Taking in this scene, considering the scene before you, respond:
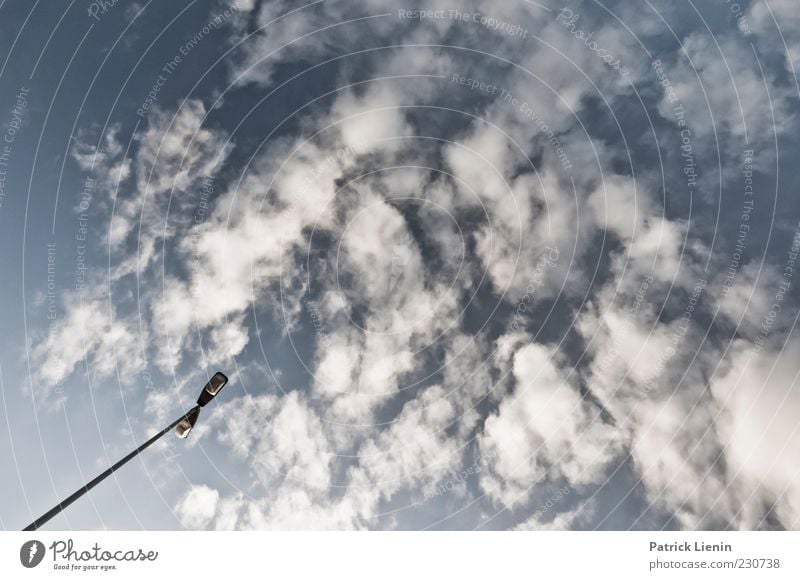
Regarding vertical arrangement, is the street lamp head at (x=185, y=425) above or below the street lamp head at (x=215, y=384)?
below

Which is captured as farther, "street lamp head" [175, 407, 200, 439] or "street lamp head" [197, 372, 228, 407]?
"street lamp head" [175, 407, 200, 439]

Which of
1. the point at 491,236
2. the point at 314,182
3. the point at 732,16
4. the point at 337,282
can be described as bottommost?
the point at 491,236

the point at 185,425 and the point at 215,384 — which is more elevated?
the point at 215,384

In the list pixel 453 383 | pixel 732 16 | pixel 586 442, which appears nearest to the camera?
pixel 732 16

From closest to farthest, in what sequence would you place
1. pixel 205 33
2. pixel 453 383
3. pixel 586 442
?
pixel 205 33 → pixel 586 442 → pixel 453 383

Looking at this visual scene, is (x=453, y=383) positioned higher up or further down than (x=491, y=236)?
further down

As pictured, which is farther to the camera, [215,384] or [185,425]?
[185,425]

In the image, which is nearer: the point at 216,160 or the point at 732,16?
the point at 732,16

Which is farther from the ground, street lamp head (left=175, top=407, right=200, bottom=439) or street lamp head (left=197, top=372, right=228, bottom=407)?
street lamp head (left=197, top=372, right=228, bottom=407)

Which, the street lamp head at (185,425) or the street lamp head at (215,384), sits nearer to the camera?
the street lamp head at (215,384)

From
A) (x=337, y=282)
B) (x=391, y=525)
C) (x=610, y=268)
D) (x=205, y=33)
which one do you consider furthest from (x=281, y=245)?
(x=610, y=268)

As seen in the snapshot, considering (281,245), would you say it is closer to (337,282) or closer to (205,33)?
(337,282)
